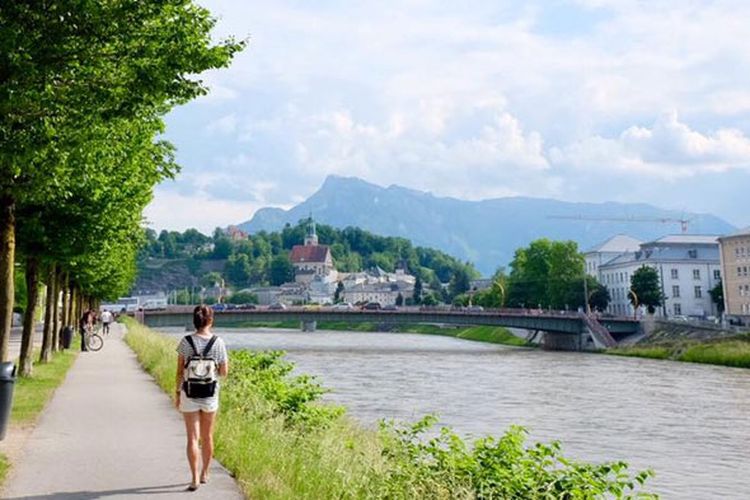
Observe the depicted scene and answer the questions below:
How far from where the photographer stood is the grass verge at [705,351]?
186ft

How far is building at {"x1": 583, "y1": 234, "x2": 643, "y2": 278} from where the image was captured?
501 feet

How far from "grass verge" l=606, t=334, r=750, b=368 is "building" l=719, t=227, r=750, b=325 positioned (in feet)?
120

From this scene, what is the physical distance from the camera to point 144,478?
32.4 feet

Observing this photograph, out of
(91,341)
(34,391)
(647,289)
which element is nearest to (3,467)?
(34,391)

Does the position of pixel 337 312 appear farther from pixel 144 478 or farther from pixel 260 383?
pixel 144 478

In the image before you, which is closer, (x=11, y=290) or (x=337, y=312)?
(x=11, y=290)

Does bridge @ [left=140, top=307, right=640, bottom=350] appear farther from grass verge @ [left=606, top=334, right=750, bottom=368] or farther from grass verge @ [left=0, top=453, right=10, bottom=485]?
grass verge @ [left=0, top=453, right=10, bottom=485]

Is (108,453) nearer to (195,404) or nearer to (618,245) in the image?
(195,404)

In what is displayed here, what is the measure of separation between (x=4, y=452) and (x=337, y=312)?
267 ft

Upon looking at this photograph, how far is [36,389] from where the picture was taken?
20031mm

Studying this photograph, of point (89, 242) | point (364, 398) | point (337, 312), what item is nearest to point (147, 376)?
point (89, 242)

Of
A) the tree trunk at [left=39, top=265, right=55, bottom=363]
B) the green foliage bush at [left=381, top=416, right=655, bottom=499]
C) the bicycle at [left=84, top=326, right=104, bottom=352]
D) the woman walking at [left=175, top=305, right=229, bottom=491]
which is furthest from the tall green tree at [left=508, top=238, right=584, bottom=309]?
the woman walking at [left=175, top=305, right=229, bottom=491]

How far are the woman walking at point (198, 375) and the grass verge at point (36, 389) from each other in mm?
6961

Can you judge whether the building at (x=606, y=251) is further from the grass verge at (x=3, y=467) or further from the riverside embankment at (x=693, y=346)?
the grass verge at (x=3, y=467)
